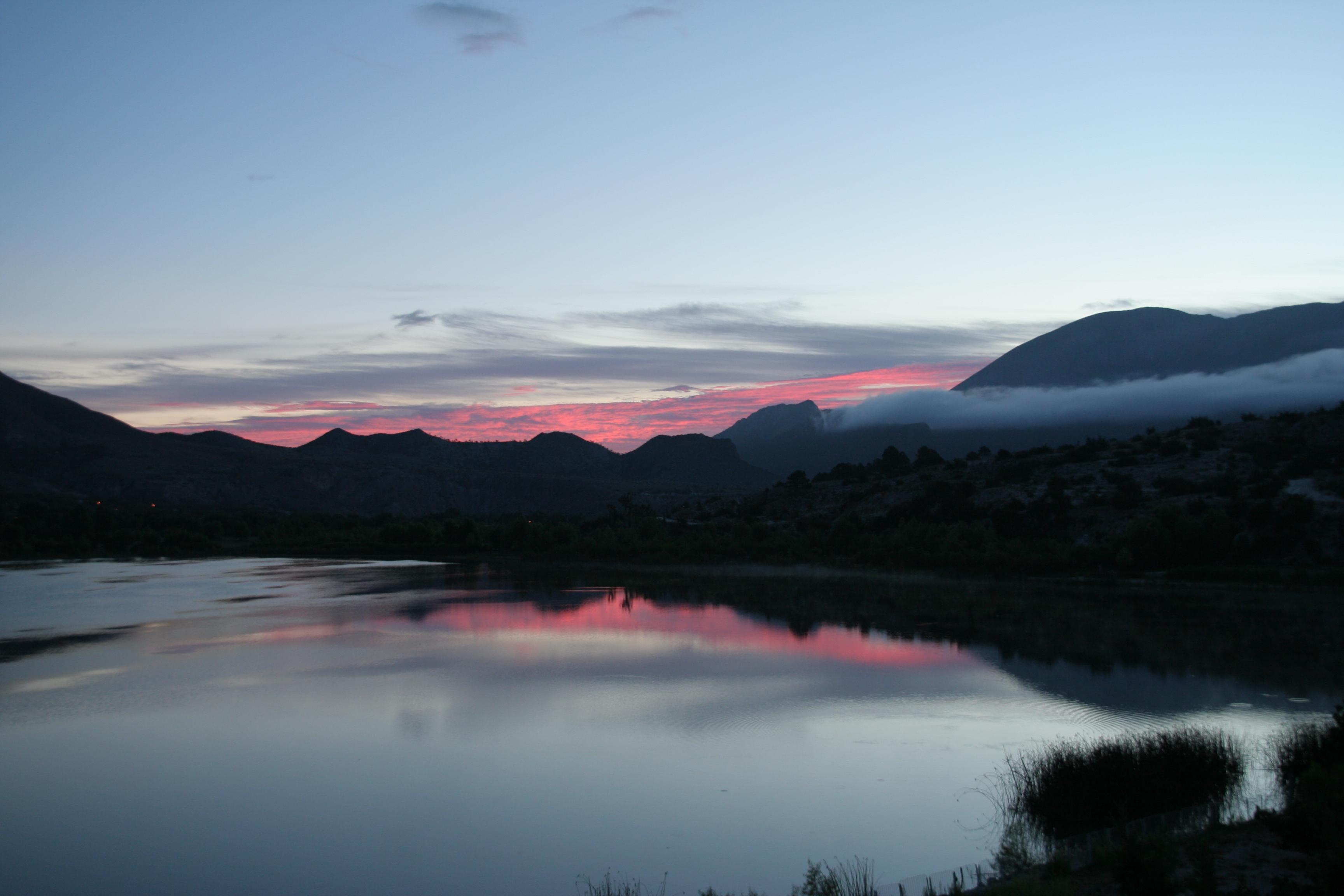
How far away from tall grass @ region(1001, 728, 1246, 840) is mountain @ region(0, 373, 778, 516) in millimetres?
89627

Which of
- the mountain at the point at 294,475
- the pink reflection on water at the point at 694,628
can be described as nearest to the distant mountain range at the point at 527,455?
the mountain at the point at 294,475

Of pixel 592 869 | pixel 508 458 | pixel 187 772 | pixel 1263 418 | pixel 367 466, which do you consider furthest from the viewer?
pixel 508 458

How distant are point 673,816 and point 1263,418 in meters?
44.4

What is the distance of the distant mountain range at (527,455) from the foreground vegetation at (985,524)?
98.5 feet

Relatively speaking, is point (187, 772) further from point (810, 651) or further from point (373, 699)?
point (810, 651)

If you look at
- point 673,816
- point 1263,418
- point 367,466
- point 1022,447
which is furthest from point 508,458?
point 673,816

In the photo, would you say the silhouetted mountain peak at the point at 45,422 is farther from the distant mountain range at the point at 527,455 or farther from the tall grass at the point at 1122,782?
the tall grass at the point at 1122,782

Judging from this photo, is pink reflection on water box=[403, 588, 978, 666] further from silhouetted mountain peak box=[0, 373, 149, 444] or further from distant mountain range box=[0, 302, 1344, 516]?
silhouetted mountain peak box=[0, 373, 149, 444]

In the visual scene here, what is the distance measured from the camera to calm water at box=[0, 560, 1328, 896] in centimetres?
1027

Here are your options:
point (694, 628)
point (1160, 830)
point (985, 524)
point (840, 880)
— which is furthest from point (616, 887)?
point (985, 524)

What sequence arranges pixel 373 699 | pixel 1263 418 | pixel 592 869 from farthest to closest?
pixel 1263 418 < pixel 373 699 < pixel 592 869

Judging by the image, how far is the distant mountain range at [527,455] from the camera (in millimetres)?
111438

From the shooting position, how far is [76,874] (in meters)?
10.0

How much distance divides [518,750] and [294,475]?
117065mm
